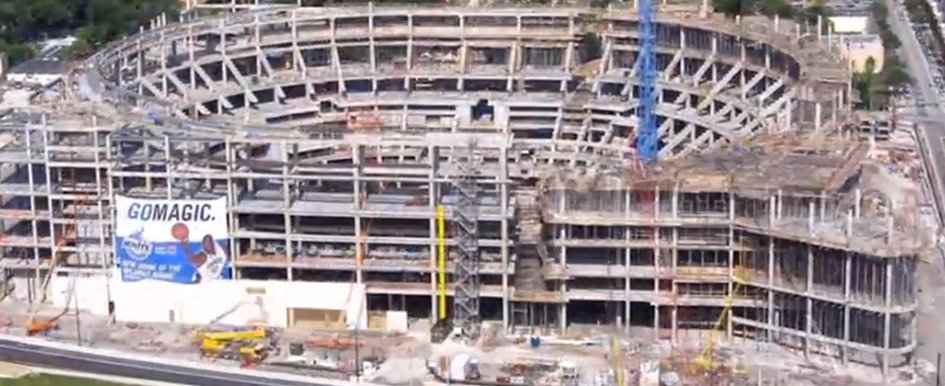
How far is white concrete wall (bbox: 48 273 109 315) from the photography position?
93.1 m

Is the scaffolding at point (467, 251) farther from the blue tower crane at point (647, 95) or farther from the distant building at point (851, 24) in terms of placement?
the distant building at point (851, 24)

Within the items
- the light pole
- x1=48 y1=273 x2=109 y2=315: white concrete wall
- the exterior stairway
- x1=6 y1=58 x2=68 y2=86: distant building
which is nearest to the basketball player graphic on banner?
x1=48 y1=273 x2=109 y2=315: white concrete wall

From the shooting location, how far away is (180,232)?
90750 millimetres

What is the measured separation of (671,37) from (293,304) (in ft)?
158

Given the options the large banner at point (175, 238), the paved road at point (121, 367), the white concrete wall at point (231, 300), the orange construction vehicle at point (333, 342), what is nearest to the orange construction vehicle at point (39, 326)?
the paved road at point (121, 367)

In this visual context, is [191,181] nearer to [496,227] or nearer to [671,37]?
[496,227]

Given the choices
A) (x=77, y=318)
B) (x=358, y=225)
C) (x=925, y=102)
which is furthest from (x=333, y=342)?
(x=925, y=102)

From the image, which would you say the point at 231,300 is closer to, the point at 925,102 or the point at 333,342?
the point at 333,342

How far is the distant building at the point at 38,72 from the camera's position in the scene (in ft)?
383

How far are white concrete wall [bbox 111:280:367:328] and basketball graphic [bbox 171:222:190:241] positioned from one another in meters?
2.61

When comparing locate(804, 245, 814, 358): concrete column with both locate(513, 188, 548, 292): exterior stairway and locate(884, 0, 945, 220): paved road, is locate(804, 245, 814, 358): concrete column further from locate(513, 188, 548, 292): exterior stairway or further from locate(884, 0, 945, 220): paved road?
locate(884, 0, 945, 220): paved road

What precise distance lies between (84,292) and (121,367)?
1072 cm

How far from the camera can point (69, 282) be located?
9381 centimetres

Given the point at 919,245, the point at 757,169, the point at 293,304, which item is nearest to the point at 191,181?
the point at 293,304
